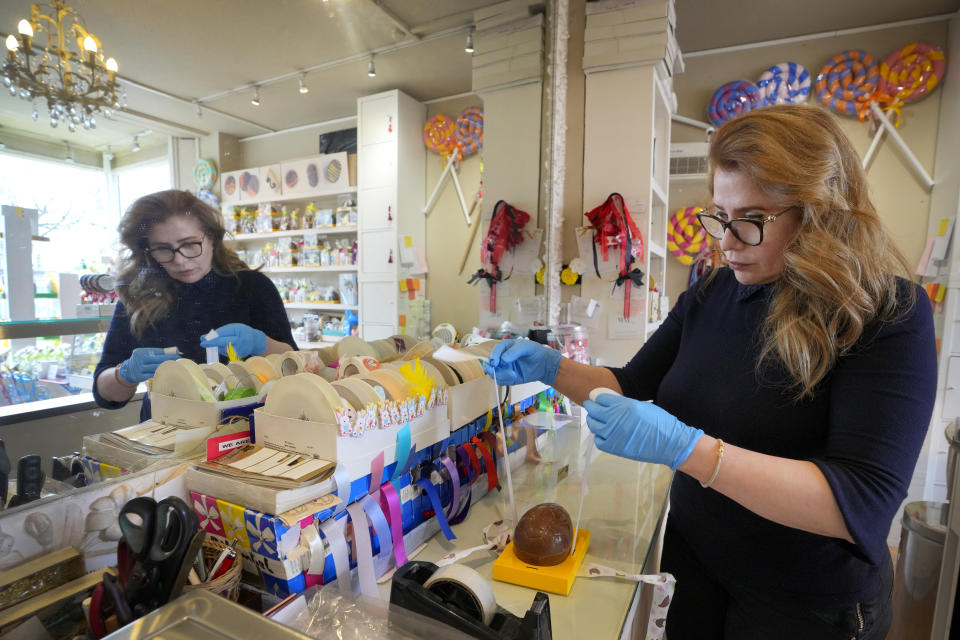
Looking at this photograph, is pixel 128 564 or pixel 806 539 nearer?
pixel 128 564

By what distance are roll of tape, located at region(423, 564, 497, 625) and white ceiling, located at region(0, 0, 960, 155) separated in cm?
100

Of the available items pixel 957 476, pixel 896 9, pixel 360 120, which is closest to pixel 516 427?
pixel 360 120

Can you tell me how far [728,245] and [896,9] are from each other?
364 centimetres

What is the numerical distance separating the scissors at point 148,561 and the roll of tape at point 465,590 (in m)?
0.37

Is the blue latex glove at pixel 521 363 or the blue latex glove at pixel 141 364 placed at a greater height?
the blue latex glove at pixel 141 364

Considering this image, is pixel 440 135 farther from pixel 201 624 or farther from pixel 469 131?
pixel 201 624

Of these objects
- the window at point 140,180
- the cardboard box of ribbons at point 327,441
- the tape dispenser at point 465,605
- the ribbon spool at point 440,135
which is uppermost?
the ribbon spool at point 440,135

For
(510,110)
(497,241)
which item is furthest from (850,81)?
(497,241)

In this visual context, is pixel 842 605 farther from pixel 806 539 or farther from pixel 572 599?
pixel 572 599

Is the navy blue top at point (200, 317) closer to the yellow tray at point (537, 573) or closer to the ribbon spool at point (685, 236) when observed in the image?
the yellow tray at point (537, 573)

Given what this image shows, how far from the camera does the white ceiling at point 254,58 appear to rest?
901 mm

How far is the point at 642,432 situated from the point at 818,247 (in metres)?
0.57

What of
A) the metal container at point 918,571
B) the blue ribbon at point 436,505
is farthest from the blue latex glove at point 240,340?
the metal container at point 918,571

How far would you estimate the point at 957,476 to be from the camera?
1688 mm
